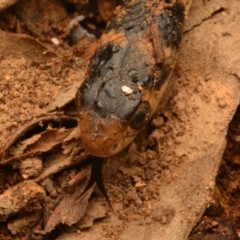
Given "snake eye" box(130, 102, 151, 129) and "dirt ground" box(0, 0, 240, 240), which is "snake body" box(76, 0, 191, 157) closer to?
"snake eye" box(130, 102, 151, 129)

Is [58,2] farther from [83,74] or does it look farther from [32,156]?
[32,156]

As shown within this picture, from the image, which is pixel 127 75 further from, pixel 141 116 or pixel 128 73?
pixel 141 116

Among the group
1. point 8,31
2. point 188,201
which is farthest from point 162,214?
point 8,31

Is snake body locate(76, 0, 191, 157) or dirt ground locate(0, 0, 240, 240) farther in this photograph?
dirt ground locate(0, 0, 240, 240)

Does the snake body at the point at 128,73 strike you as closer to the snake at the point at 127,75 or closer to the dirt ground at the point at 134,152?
the snake at the point at 127,75

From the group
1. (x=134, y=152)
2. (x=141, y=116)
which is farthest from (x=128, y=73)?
(x=134, y=152)

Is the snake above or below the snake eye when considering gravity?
above

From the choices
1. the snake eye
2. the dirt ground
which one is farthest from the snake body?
the dirt ground
